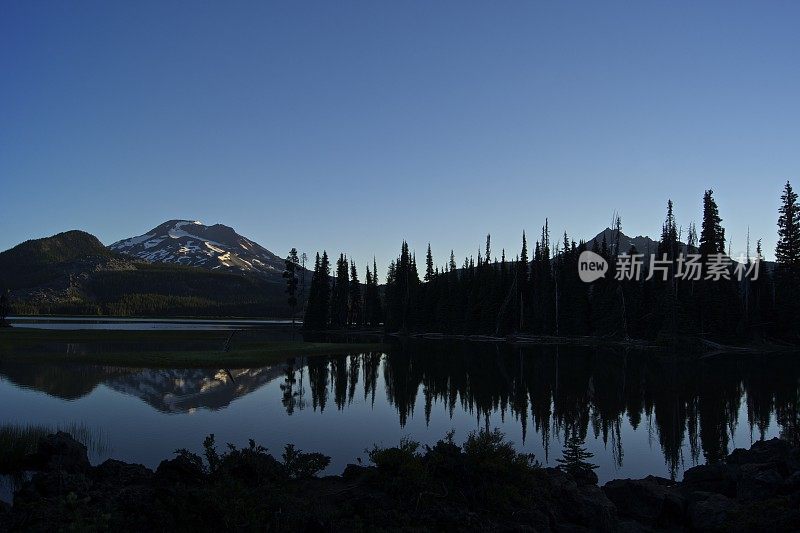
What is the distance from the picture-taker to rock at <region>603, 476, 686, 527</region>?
14.2 metres

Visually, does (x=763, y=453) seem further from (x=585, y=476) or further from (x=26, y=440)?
(x=26, y=440)

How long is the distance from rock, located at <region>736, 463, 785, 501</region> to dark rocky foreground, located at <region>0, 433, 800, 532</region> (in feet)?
0.11

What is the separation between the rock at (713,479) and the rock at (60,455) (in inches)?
718

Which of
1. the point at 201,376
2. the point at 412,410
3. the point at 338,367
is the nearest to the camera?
the point at 412,410

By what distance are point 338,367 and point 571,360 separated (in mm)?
26065

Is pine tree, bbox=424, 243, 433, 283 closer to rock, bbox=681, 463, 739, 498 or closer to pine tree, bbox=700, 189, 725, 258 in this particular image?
pine tree, bbox=700, 189, 725, 258

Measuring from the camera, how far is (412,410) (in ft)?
102

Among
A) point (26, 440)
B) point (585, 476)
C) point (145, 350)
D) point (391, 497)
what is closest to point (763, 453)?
point (585, 476)

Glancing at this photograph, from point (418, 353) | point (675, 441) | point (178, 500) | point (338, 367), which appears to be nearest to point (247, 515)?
point (178, 500)

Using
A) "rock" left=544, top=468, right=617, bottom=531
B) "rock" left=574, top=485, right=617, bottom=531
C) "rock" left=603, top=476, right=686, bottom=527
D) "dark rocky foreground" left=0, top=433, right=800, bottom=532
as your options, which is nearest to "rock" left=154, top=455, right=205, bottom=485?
"dark rocky foreground" left=0, top=433, right=800, bottom=532

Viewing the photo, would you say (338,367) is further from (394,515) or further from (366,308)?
(366,308)

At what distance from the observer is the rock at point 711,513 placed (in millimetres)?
13273

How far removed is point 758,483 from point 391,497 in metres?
9.81

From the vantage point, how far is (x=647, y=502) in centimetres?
1466
